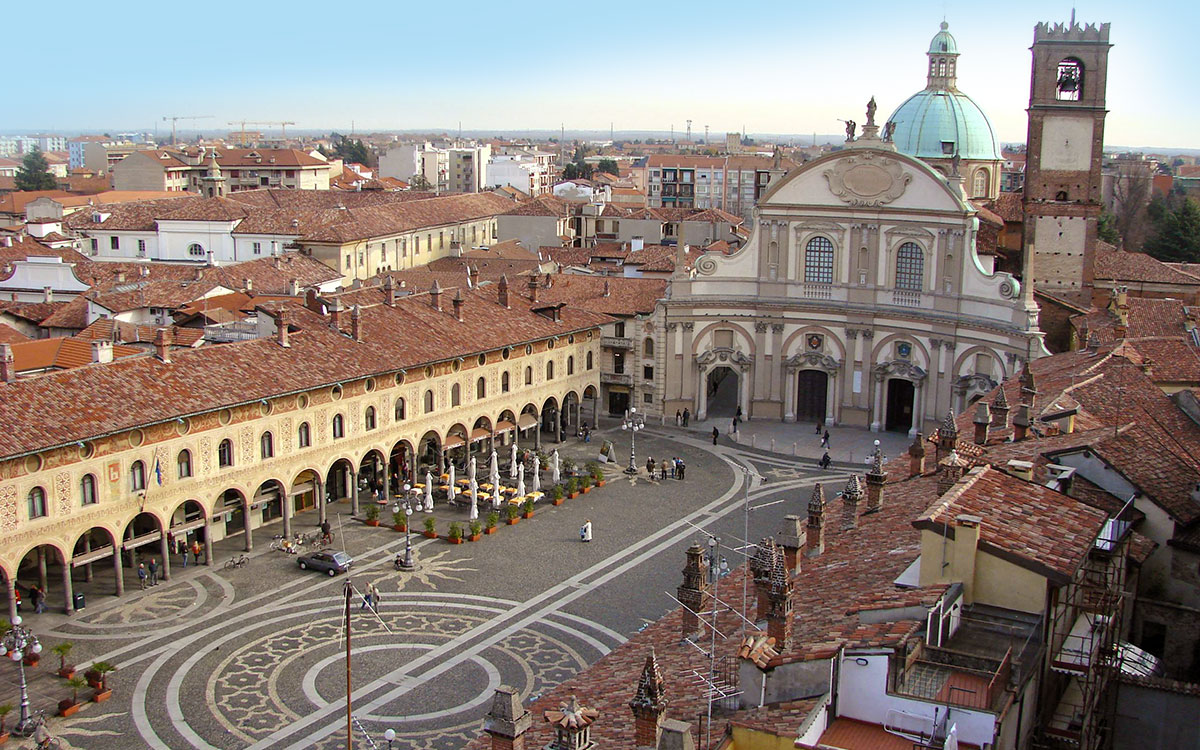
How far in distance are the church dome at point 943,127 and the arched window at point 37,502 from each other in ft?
185

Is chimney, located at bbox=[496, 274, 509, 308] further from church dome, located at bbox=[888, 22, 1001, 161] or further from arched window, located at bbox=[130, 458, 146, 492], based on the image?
church dome, located at bbox=[888, 22, 1001, 161]

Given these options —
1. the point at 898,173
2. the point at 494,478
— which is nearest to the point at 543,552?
the point at 494,478

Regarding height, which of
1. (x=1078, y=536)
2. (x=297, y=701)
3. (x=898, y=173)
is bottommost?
(x=297, y=701)

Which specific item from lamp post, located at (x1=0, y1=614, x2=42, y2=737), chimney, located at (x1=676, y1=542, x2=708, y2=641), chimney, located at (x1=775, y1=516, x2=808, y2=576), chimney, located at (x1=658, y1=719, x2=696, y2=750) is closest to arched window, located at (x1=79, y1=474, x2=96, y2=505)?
lamp post, located at (x1=0, y1=614, x2=42, y2=737)

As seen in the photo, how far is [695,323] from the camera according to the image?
2645 inches

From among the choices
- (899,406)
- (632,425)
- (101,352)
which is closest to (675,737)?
(101,352)

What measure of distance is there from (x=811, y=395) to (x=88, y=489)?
132ft

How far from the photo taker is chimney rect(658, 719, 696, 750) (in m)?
16.6

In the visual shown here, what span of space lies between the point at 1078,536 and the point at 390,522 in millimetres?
31099

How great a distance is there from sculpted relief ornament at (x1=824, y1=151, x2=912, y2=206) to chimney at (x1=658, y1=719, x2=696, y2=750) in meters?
50.6

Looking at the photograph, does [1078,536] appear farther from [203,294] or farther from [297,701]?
[203,294]

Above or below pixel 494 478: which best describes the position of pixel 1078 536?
above

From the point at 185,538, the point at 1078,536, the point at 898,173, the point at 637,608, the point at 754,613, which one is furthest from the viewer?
the point at 898,173

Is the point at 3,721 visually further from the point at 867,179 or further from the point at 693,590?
the point at 867,179
